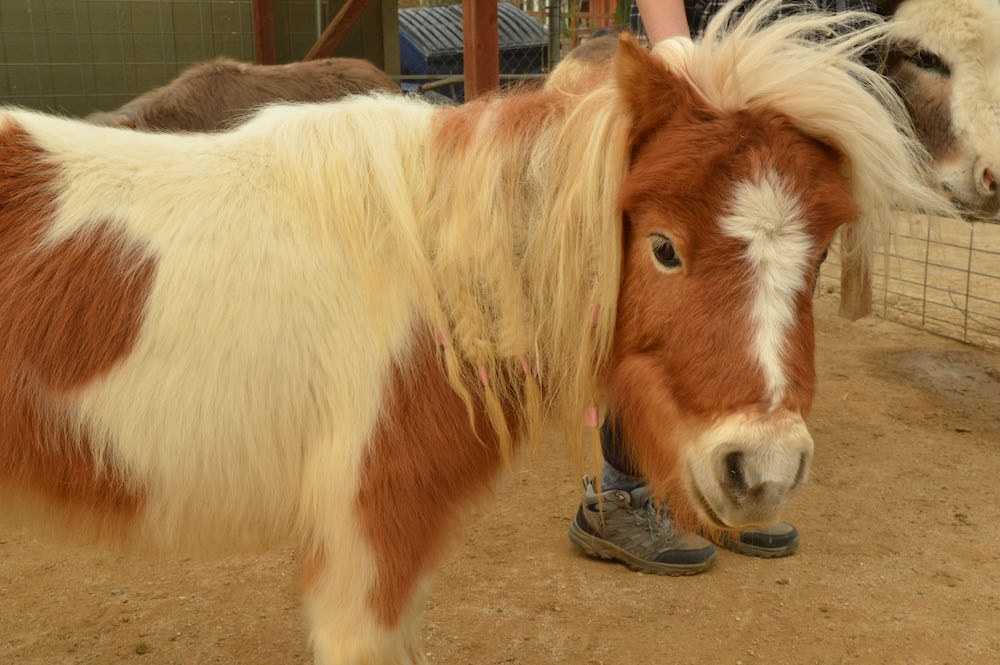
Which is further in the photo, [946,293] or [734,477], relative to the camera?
[946,293]

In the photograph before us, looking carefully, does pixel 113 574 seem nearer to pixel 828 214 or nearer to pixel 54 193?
pixel 54 193

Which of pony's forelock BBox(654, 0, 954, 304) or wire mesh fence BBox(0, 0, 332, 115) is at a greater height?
wire mesh fence BBox(0, 0, 332, 115)

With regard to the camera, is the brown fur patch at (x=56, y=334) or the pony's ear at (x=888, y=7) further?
the pony's ear at (x=888, y=7)

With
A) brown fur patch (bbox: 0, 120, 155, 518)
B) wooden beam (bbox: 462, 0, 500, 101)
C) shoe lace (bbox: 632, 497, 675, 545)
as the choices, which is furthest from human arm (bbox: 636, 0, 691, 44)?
wooden beam (bbox: 462, 0, 500, 101)

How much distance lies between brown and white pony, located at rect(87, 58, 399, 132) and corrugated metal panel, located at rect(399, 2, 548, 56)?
101 inches

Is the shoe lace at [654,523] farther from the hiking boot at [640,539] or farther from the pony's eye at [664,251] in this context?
the pony's eye at [664,251]

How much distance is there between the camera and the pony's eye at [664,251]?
1.46 metres

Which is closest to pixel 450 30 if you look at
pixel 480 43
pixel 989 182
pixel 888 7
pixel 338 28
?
pixel 338 28

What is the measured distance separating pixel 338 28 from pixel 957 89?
4.03 m

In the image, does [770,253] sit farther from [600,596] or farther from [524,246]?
[600,596]

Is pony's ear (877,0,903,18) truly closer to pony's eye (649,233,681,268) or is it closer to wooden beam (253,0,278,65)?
pony's eye (649,233,681,268)

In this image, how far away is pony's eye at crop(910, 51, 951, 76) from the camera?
317 cm

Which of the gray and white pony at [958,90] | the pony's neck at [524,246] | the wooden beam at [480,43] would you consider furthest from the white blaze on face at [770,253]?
the wooden beam at [480,43]

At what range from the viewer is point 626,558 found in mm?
2938
